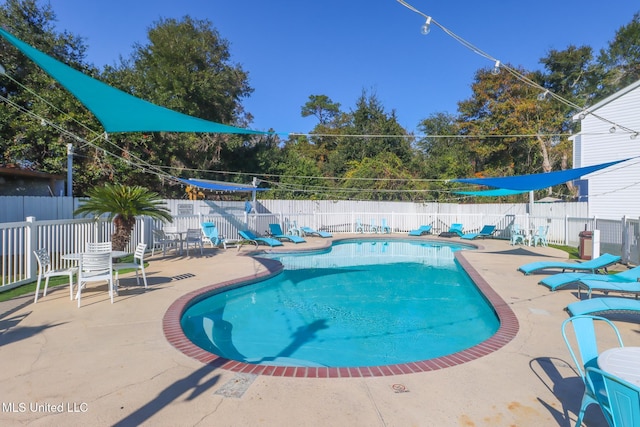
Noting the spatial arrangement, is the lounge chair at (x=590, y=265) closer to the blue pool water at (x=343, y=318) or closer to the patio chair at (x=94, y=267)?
the blue pool water at (x=343, y=318)

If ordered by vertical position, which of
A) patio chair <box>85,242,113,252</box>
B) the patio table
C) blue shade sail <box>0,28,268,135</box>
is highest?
blue shade sail <box>0,28,268,135</box>

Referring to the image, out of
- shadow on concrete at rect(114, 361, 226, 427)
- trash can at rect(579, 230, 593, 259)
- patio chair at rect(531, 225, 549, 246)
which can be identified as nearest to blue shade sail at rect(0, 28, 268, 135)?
shadow on concrete at rect(114, 361, 226, 427)

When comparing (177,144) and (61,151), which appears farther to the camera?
(177,144)

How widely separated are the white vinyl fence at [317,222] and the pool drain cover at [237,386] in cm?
528

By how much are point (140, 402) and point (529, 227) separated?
16706 mm

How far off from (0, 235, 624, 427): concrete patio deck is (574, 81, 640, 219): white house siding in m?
11.2

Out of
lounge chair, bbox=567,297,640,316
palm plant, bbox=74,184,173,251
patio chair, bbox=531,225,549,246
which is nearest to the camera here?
lounge chair, bbox=567,297,640,316

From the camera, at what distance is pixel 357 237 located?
674 inches

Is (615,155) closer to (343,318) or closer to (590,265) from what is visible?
(590,265)

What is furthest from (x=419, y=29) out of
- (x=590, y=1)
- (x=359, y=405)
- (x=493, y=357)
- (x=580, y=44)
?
(x=580, y=44)

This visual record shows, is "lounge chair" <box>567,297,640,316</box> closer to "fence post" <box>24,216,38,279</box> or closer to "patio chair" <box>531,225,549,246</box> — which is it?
"fence post" <box>24,216,38,279</box>

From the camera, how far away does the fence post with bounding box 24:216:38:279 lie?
21.4 feet

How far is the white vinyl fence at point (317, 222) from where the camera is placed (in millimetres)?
6840

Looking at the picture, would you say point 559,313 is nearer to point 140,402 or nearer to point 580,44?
point 140,402
